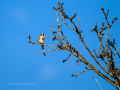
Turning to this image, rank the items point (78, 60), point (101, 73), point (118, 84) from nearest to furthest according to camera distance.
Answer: point (118, 84), point (101, 73), point (78, 60)

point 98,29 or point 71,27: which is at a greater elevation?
point 71,27

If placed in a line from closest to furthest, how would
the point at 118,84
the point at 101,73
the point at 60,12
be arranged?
the point at 118,84, the point at 101,73, the point at 60,12

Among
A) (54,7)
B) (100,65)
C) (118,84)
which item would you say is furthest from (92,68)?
(54,7)

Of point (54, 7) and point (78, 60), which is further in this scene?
point (54, 7)

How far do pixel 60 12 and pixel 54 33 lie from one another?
85 cm

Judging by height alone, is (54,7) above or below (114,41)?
above

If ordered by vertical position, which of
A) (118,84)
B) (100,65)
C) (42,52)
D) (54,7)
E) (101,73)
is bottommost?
(118,84)

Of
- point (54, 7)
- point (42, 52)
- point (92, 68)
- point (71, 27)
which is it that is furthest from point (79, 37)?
point (54, 7)

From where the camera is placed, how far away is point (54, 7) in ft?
16.1

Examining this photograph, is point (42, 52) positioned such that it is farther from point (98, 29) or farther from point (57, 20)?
point (98, 29)

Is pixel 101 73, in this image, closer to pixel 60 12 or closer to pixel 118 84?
pixel 118 84

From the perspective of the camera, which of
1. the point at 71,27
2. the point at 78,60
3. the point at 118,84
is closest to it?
the point at 118,84

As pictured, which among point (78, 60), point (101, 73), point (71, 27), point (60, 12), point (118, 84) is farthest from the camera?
point (60, 12)

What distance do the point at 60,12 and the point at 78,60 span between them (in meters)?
1.98
